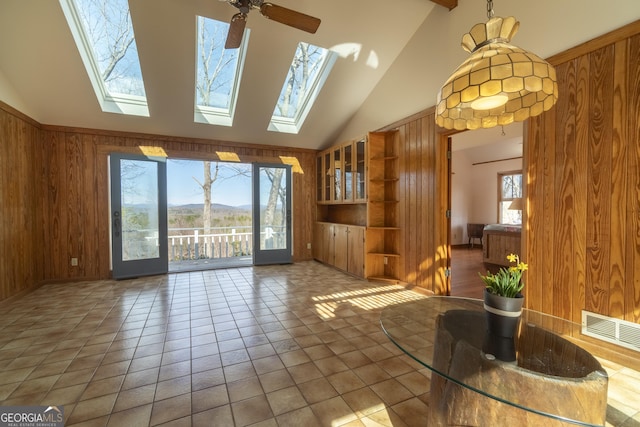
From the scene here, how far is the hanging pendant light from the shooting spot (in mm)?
1218

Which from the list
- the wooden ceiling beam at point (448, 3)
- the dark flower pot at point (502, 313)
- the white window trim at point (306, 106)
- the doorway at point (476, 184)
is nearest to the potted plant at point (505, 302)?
the dark flower pot at point (502, 313)

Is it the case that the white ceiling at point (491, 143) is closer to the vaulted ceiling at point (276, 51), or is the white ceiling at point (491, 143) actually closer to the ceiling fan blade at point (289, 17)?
the vaulted ceiling at point (276, 51)

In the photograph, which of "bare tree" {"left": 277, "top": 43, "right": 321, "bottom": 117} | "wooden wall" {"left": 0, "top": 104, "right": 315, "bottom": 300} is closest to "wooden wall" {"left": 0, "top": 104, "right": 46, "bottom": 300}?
"wooden wall" {"left": 0, "top": 104, "right": 315, "bottom": 300}

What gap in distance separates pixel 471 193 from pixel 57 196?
32.8 feet

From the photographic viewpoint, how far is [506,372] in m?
1.12

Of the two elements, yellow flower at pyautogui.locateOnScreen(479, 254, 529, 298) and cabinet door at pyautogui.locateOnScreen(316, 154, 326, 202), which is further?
cabinet door at pyautogui.locateOnScreen(316, 154, 326, 202)

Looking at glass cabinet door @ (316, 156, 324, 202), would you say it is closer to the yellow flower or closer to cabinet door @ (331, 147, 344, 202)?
cabinet door @ (331, 147, 344, 202)

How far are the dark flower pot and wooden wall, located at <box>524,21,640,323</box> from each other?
1419 mm

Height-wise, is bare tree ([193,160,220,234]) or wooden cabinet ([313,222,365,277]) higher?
bare tree ([193,160,220,234])

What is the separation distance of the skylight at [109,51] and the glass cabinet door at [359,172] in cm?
347

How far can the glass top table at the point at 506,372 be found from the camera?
1.00 meters

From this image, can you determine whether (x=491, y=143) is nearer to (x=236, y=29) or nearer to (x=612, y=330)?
(x=612, y=330)

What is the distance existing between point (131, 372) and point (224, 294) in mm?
1810

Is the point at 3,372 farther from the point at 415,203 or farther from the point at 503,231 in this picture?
the point at 503,231
